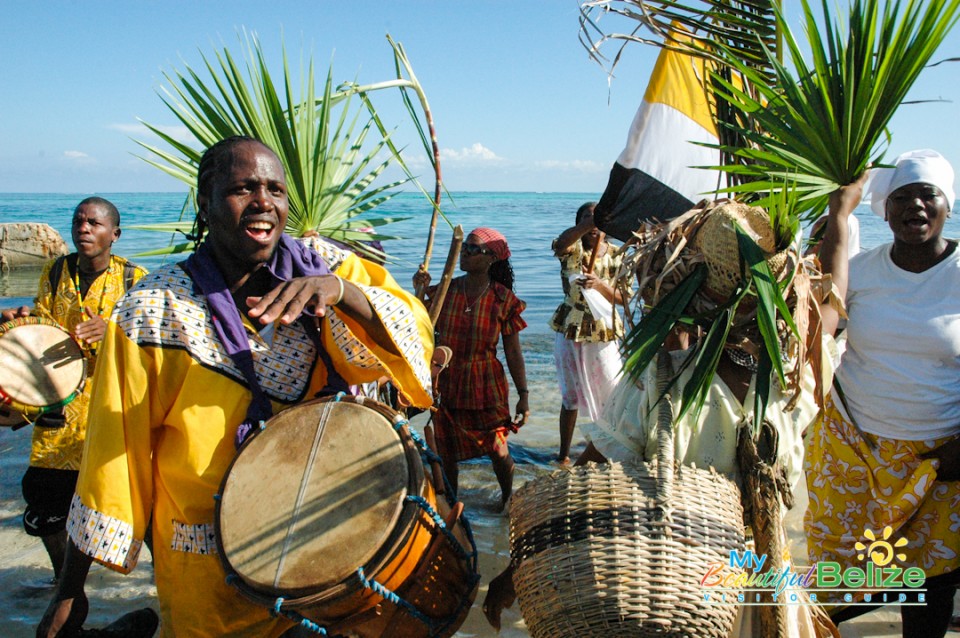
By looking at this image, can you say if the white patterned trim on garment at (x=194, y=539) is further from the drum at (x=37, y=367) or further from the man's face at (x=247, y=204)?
the drum at (x=37, y=367)

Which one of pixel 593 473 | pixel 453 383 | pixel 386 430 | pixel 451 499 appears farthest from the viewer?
pixel 453 383

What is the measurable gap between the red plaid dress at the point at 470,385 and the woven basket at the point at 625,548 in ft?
10.5

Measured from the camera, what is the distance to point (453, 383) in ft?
16.8

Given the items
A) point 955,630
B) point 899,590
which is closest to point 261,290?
point 899,590

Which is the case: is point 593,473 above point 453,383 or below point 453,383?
above

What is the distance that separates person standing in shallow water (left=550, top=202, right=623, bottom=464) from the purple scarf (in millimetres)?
3572

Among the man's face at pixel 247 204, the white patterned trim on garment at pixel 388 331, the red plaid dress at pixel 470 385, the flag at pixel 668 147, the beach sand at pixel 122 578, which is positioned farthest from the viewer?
the red plaid dress at pixel 470 385

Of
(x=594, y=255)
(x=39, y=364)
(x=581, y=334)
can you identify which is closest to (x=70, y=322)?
(x=39, y=364)

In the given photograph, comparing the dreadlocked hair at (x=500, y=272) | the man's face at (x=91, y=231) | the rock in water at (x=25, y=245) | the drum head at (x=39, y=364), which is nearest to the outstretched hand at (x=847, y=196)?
the dreadlocked hair at (x=500, y=272)

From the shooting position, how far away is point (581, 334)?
19.0ft

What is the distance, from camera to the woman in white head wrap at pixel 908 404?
302 centimetres

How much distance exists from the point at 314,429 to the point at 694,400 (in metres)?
1.03

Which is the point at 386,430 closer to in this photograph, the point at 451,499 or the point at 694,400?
the point at 451,499

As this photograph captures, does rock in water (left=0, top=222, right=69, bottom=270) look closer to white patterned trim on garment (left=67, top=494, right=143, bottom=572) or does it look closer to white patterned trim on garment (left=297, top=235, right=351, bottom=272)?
white patterned trim on garment (left=297, top=235, right=351, bottom=272)
